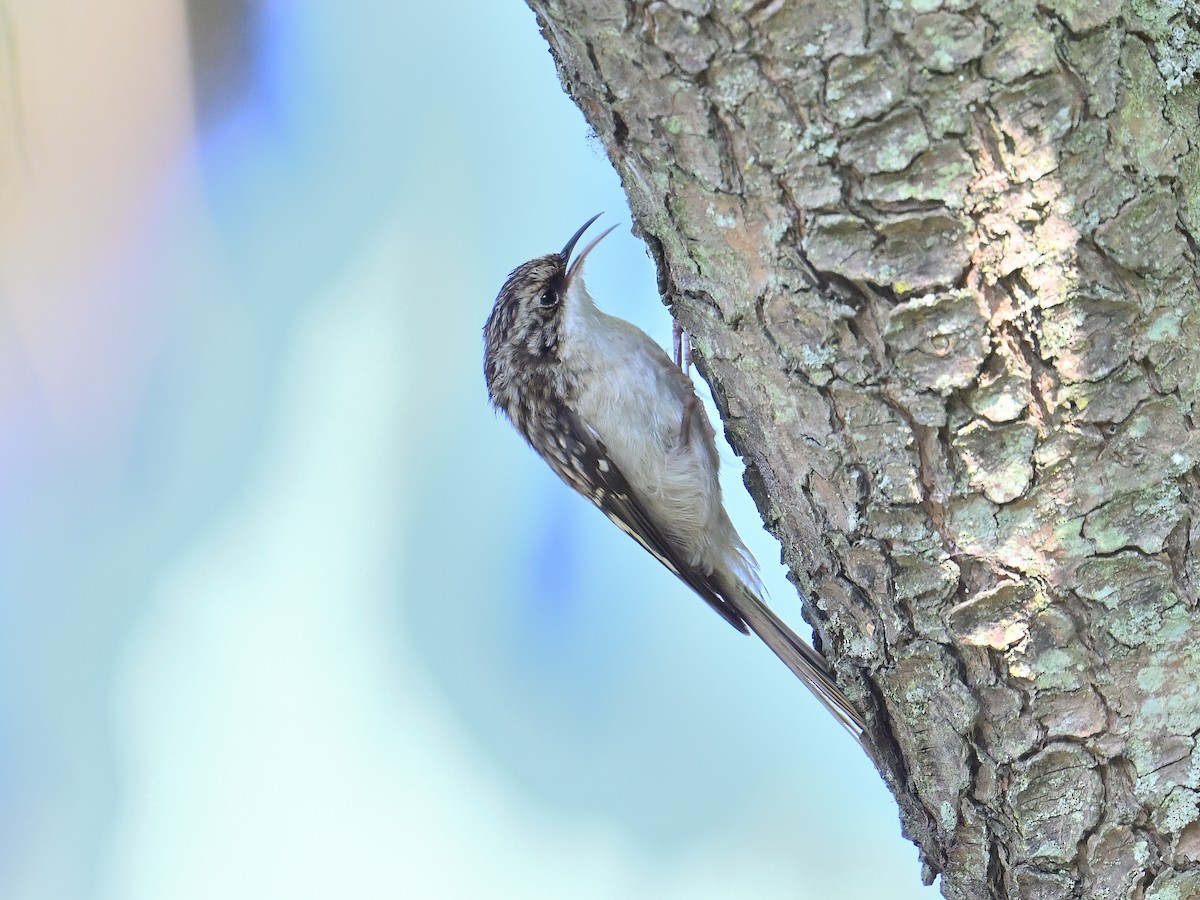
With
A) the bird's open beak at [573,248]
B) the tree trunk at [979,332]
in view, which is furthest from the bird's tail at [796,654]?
the bird's open beak at [573,248]

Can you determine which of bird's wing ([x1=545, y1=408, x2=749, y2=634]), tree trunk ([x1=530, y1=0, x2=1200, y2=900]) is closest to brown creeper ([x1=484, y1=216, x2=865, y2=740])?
bird's wing ([x1=545, y1=408, x2=749, y2=634])

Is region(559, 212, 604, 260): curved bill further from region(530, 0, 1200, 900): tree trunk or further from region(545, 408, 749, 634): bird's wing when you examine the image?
region(530, 0, 1200, 900): tree trunk

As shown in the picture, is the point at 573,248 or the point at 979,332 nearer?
the point at 979,332

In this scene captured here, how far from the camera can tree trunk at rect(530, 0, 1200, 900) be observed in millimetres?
941

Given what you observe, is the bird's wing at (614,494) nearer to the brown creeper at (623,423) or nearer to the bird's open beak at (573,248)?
the brown creeper at (623,423)

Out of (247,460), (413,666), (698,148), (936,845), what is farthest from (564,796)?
(698,148)

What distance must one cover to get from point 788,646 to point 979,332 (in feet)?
3.20

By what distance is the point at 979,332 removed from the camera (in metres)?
1.00

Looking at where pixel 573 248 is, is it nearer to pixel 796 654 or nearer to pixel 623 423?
pixel 623 423

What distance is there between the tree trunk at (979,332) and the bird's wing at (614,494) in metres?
0.89

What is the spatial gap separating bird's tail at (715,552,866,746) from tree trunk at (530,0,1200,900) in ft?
1.41

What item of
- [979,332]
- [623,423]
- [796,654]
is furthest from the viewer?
[623,423]

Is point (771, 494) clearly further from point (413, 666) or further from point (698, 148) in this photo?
point (413, 666)

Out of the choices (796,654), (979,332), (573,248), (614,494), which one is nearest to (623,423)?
(614,494)
